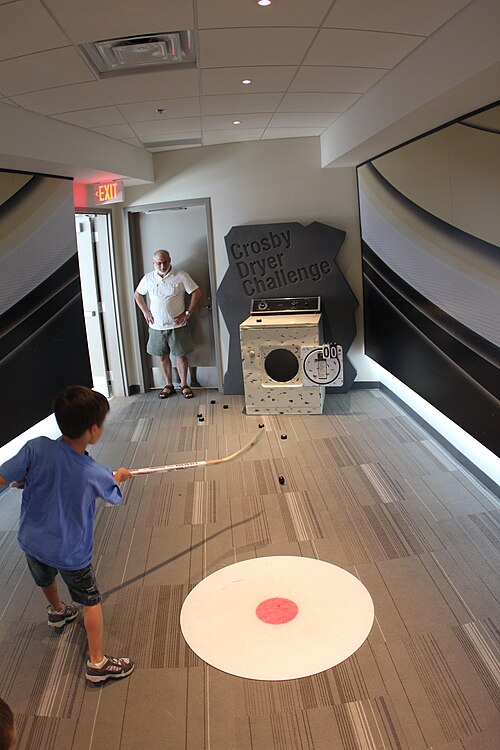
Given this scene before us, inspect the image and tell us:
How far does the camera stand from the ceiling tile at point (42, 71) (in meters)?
2.83

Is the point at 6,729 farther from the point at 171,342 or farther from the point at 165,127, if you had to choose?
the point at 171,342

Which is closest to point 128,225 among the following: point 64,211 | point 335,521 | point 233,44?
point 64,211

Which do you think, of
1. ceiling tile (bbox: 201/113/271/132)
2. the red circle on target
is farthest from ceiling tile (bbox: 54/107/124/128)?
the red circle on target

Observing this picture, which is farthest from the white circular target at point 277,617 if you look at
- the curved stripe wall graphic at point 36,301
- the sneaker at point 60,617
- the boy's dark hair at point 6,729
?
the curved stripe wall graphic at point 36,301

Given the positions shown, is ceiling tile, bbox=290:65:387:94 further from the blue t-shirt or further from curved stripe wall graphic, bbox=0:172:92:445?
the blue t-shirt

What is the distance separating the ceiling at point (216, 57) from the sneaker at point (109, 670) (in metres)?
2.63

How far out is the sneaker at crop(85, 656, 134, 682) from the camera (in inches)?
95.2

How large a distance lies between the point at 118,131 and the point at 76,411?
3358 millimetres

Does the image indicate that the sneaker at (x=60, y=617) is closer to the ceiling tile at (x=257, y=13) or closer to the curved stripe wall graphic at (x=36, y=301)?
the curved stripe wall graphic at (x=36, y=301)

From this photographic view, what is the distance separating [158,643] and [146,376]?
4.51 m

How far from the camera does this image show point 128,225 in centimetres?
649

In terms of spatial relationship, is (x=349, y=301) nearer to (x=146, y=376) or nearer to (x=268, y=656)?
(x=146, y=376)

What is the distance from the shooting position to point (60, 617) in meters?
2.80

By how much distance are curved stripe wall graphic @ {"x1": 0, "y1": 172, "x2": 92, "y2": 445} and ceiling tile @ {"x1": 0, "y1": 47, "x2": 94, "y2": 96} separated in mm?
1192
